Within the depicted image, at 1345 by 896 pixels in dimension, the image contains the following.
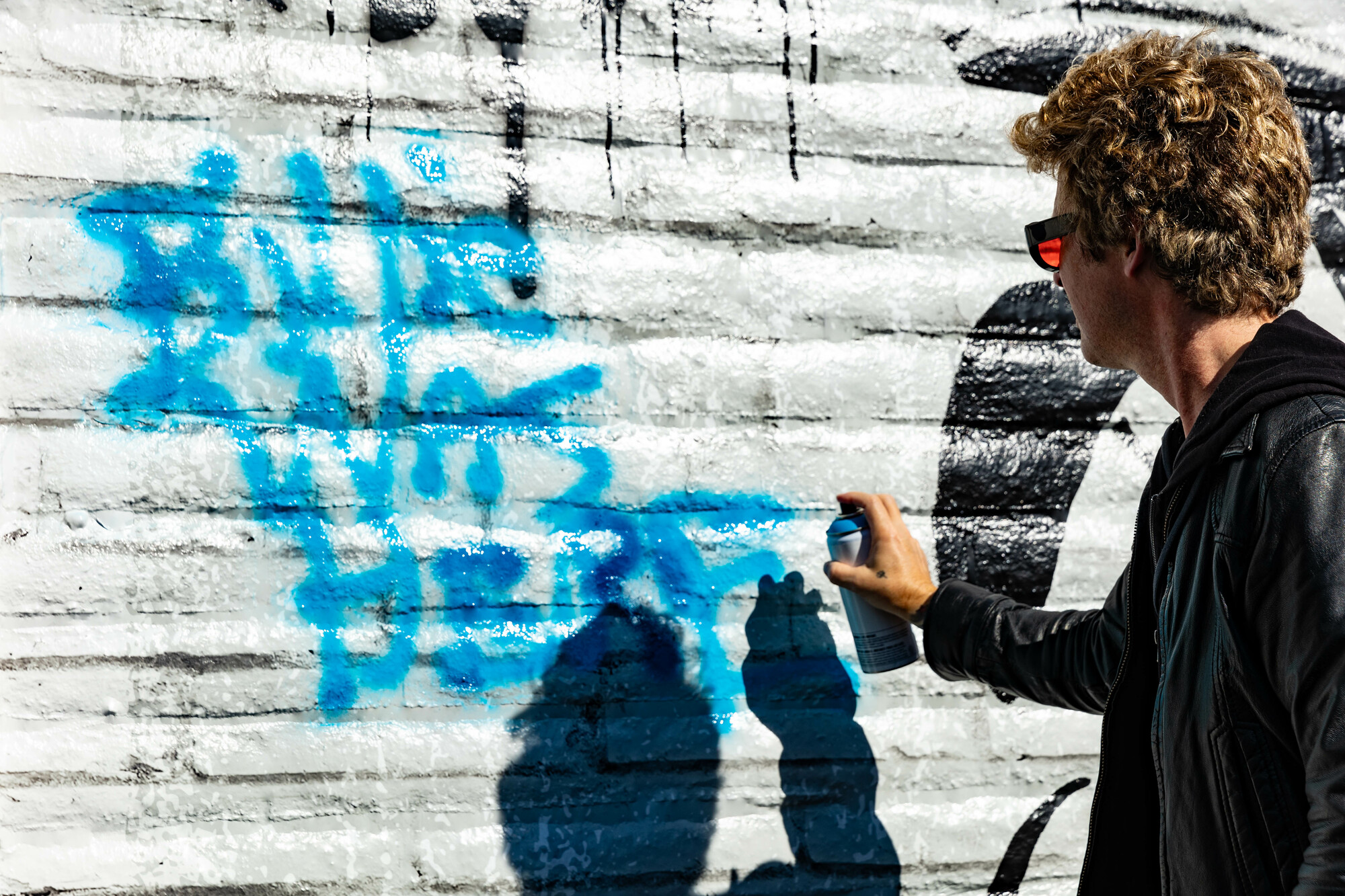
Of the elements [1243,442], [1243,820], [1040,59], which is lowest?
[1243,820]

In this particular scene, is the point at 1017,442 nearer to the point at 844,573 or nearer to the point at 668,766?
the point at 844,573

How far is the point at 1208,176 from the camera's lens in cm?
149

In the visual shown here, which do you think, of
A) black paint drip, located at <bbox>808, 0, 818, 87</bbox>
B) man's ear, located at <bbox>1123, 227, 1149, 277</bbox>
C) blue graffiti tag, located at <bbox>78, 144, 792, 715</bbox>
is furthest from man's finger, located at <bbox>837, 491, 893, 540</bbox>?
black paint drip, located at <bbox>808, 0, 818, 87</bbox>

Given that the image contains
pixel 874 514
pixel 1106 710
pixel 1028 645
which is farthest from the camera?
pixel 874 514

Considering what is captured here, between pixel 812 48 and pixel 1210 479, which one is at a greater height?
pixel 812 48

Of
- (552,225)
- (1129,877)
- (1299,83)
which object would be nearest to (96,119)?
(552,225)

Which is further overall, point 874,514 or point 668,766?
point 668,766

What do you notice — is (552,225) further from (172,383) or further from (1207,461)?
(1207,461)

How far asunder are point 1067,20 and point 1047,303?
0.76 metres

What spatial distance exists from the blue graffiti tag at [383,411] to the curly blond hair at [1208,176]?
1.20 m

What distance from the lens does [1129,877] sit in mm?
1598

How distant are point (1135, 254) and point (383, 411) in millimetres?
1597

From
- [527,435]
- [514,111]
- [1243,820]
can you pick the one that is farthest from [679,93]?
[1243,820]

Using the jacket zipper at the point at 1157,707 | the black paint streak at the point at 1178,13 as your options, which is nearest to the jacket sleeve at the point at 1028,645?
the jacket zipper at the point at 1157,707
